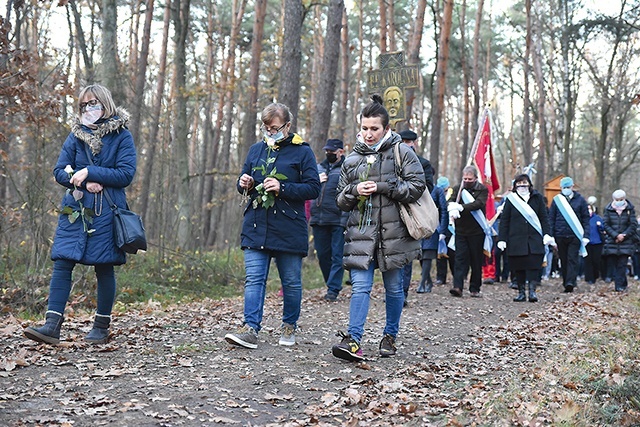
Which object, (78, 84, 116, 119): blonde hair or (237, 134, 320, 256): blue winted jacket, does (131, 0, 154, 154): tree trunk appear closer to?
(78, 84, 116, 119): blonde hair

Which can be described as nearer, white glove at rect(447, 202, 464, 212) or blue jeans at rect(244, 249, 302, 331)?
blue jeans at rect(244, 249, 302, 331)

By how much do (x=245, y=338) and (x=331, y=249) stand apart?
4441 mm

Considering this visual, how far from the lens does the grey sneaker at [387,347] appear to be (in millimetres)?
6641

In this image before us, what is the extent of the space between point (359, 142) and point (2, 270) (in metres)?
6.95

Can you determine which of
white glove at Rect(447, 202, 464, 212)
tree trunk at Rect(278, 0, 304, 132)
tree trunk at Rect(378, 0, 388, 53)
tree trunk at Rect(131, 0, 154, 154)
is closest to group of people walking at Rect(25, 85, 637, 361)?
white glove at Rect(447, 202, 464, 212)

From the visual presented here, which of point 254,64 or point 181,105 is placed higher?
point 254,64

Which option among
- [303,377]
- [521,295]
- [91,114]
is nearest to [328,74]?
[521,295]

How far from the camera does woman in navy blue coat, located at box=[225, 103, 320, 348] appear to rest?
6457mm

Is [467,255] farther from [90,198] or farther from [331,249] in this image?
[90,198]

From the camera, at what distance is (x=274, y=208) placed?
6512 mm

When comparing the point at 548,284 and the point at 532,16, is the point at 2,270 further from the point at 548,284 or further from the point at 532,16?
the point at 532,16

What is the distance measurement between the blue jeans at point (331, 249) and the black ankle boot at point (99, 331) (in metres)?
4.39

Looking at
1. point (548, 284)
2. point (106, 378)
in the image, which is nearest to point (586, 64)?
point (548, 284)

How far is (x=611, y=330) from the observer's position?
8641mm
